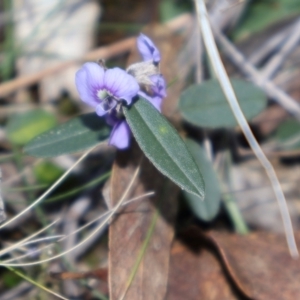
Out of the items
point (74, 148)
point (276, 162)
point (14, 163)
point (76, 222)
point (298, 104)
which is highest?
point (74, 148)

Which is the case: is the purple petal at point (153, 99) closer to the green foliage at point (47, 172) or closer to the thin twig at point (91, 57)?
the green foliage at point (47, 172)

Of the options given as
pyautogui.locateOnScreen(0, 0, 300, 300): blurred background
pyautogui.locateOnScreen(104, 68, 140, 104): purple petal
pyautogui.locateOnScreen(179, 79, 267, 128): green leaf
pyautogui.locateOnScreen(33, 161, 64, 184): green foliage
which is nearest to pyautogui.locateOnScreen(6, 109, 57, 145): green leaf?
pyautogui.locateOnScreen(0, 0, 300, 300): blurred background

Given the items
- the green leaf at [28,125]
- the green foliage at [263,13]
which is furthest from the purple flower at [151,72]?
the green foliage at [263,13]

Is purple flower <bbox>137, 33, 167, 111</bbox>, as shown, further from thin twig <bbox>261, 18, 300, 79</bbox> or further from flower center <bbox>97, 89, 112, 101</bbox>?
thin twig <bbox>261, 18, 300, 79</bbox>

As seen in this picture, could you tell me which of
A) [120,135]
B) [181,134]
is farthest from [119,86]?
[181,134]

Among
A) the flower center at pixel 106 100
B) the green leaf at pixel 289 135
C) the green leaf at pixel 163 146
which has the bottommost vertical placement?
the green leaf at pixel 289 135

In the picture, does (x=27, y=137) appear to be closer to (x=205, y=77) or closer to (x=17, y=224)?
(x=17, y=224)

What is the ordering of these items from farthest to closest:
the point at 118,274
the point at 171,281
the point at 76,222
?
1. the point at 76,222
2. the point at 171,281
3. the point at 118,274

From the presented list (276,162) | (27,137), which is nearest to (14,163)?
(27,137)
